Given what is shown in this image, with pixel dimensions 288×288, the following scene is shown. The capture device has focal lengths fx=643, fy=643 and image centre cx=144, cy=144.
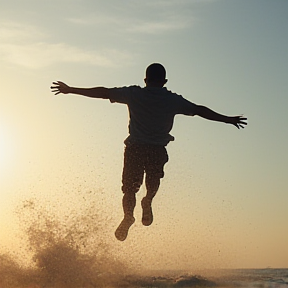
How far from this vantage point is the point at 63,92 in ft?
33.4

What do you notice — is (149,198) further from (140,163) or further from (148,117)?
(148,117)

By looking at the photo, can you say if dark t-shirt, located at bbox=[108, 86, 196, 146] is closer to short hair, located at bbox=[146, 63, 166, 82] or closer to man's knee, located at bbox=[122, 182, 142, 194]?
short hair, located at bbox=[146, 63, 166, 82]

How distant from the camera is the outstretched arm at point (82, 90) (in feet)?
33.4

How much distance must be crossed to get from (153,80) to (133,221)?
7.86ft

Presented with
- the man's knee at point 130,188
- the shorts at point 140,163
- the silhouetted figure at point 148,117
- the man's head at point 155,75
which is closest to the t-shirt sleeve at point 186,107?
the silhouetted figure at point 148,117

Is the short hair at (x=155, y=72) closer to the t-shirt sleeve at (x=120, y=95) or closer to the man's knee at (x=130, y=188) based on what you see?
the t-shirt sleeve at (x=120, y=95)

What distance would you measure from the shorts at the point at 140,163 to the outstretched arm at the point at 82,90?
95 cm

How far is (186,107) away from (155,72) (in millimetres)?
785

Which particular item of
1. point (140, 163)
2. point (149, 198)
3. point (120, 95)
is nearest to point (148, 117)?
point (120, 95)

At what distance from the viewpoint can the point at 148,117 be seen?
1025cm

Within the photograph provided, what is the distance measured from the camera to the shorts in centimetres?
1038

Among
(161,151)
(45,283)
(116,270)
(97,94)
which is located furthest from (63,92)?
Result: (116,270)

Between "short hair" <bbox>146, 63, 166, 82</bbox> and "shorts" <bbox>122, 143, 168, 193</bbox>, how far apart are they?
1.07 meters

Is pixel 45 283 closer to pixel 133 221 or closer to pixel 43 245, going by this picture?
pixel 43 245
